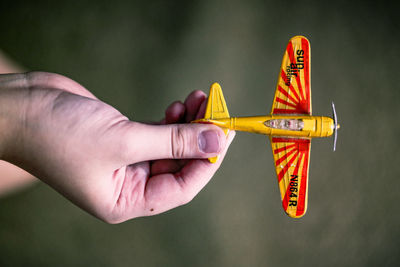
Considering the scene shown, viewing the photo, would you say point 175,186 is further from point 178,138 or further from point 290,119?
point 290,119

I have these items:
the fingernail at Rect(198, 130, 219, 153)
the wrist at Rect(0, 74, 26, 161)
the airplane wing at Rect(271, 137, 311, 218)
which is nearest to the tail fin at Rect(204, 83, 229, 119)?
the fingernail at Rect(198, 130, 219, 153)

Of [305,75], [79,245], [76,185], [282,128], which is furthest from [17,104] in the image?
[79,245]

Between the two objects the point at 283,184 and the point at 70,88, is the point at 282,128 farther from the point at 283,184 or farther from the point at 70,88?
the point at 70,88

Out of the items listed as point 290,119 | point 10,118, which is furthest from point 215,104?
point 10,118

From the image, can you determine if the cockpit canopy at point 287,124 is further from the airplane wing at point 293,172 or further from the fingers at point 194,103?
the fingers at point 194,103

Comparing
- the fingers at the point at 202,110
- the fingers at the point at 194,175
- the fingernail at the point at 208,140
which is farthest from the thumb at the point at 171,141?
the fingers at the point at 202,110

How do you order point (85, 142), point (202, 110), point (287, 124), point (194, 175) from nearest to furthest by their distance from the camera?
point (85, 142), point (287, 124), point (194, 175), point (202, 110)
